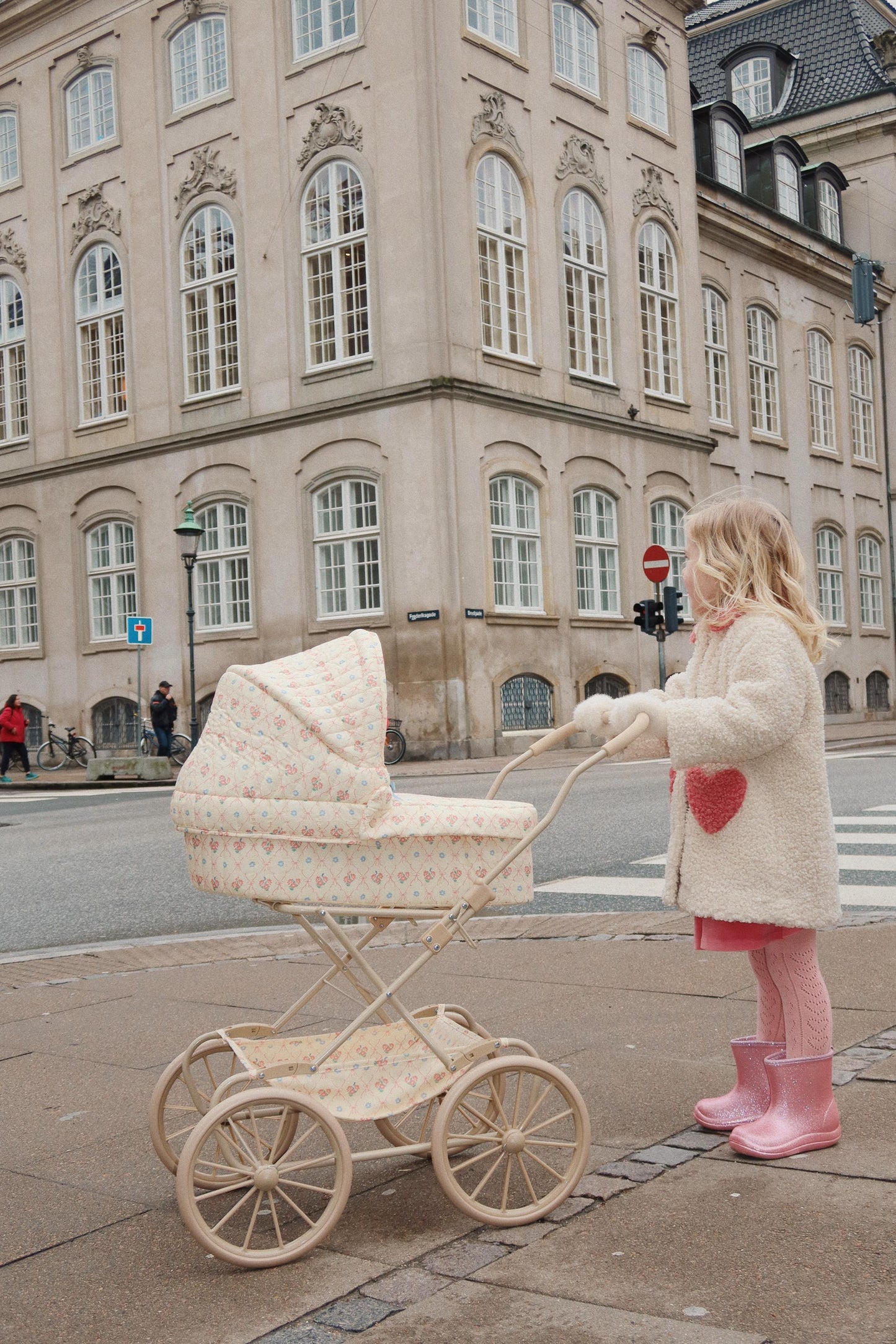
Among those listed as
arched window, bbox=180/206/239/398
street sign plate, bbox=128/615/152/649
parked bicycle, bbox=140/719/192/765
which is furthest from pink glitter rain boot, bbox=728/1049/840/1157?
arched window, bbox=180/206/239/398

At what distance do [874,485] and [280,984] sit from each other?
120 ft

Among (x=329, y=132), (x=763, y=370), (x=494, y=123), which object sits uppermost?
(x=494, y=123)

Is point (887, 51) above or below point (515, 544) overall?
above

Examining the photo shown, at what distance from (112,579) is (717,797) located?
27373mm

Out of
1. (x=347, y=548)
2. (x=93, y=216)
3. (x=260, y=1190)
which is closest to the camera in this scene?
(x=260, y=1190)

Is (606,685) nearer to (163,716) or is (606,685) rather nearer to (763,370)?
(163,716)

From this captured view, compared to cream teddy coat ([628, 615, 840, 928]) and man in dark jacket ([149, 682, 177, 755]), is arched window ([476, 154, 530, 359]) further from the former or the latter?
cream teddy coat ([628, 615, 840, 928])

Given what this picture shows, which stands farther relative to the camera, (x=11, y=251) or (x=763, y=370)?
(x=763, y=370)

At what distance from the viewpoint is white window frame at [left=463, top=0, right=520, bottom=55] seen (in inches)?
1009

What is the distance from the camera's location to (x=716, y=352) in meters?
33.8

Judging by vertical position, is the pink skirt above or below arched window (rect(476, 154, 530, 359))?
below

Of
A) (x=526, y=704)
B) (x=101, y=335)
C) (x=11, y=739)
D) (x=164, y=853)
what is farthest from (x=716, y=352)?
(x=164, y=853)

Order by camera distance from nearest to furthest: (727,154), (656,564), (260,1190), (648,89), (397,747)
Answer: (260,1190)
(656,564)
(397,747)
(648,89)
(727,154)

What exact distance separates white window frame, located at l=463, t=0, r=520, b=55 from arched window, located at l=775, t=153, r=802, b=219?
1173cm
